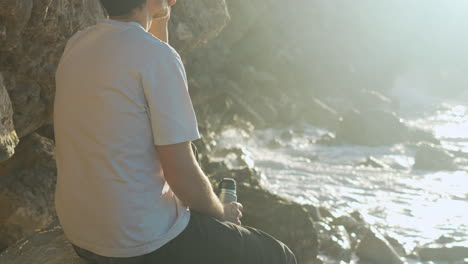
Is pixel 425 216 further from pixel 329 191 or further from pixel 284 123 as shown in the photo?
pixel 284 123

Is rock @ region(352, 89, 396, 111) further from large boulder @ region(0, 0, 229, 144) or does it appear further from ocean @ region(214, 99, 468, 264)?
large boulder @ region(0, 0, 229, 144)

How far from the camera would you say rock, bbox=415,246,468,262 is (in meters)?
7.73

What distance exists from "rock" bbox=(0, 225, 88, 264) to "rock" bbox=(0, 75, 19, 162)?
0.54m

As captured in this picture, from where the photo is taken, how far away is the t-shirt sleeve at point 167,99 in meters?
2.24

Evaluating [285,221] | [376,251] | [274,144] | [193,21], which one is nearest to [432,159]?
[274,144]

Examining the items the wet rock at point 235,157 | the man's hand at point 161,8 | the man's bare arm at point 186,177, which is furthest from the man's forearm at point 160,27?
the wet rock at point 235,157

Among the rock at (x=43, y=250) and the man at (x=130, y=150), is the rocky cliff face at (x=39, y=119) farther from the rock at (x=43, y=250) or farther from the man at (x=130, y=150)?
the man at (x=130, y=150)

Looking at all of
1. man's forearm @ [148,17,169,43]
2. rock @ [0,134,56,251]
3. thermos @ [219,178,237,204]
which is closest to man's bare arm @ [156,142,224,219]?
thermos @ [219,178,237,204]

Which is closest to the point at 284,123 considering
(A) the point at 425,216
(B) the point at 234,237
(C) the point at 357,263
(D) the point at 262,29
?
(D) the point at 262,29

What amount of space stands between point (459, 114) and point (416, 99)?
15.9ft

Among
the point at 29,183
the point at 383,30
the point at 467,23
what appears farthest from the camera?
the point at 467,23

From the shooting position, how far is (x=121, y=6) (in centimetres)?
241

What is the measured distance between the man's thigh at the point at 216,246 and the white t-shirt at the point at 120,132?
0.06 meters

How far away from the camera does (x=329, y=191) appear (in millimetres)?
11500
